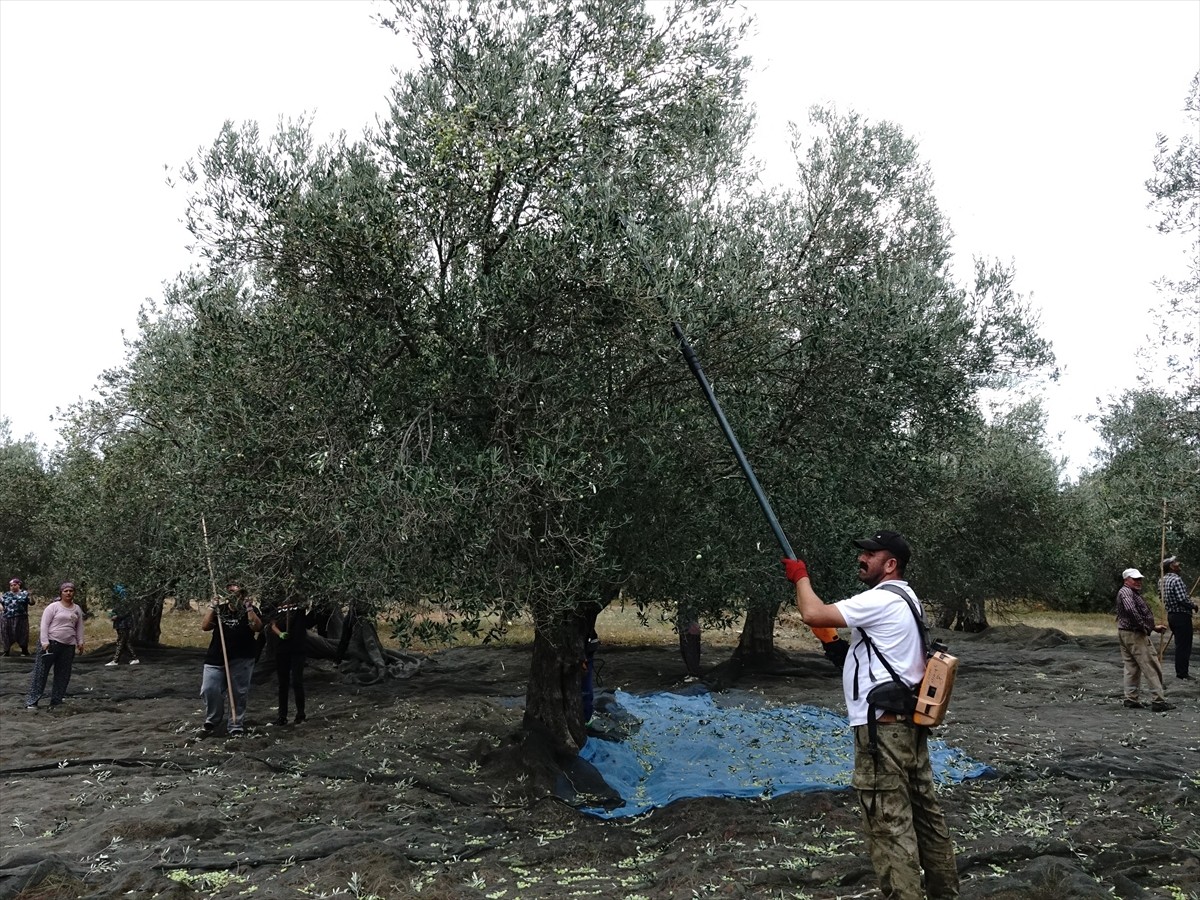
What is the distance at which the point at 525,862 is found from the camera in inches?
355

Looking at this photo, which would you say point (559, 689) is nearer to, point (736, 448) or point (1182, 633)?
point (736, 448)

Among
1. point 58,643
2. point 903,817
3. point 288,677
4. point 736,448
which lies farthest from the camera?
point 58,643

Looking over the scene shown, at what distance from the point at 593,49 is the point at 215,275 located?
17.1ft

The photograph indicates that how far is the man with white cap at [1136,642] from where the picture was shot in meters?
16.2

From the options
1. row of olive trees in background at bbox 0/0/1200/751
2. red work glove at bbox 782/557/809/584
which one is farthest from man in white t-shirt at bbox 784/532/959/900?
row of olive trees in background at bbox 0/0/1200/751

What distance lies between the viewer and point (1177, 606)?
63.6 feet

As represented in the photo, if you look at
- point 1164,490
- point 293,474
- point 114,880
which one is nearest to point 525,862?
point 114,880

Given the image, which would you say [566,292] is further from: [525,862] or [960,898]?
[960,898]

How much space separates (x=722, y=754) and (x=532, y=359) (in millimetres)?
6938

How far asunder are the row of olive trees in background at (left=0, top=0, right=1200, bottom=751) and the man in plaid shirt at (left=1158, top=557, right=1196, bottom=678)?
29.5 ft

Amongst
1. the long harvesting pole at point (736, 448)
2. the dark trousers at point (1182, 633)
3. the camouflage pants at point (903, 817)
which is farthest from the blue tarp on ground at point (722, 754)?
the dark trousers at point (1182, 633)

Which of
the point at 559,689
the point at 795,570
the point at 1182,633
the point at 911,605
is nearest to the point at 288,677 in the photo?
the point at 559,689

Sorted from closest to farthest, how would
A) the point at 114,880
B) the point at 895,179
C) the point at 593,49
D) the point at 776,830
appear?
the point at 114,880, the point at 776,830, the point at 593,49, the point at 895,179

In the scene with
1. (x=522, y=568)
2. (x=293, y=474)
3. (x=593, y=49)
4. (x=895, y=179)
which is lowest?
(x=522, y=568)
